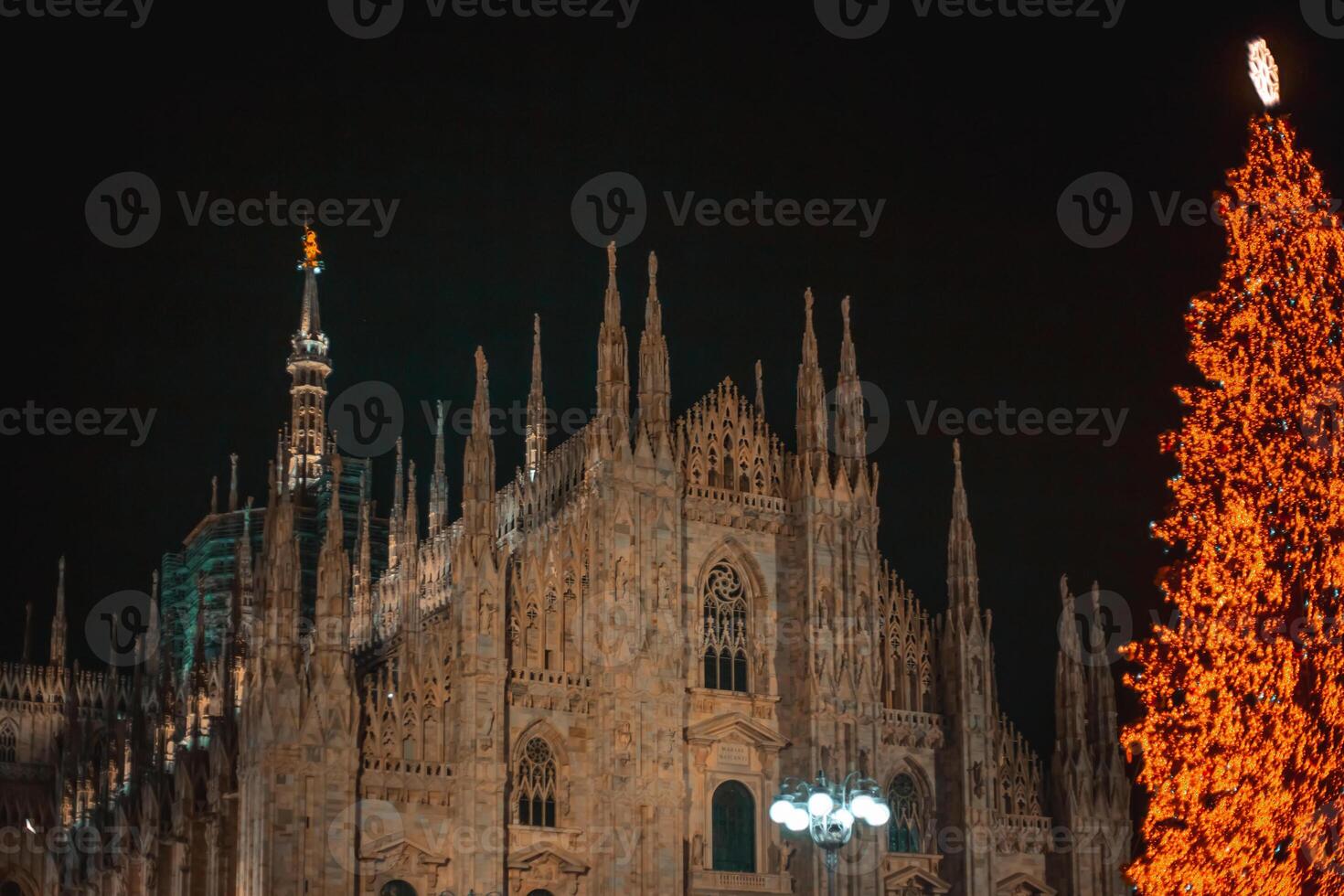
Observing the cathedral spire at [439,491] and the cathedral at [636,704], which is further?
the cathedral spire at [439,491]

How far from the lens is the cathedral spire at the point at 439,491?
6831 cm

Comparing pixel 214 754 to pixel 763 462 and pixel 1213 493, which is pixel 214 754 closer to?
pixel 763 462

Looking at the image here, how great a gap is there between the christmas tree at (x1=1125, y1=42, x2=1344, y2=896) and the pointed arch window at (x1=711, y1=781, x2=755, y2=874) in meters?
20.5

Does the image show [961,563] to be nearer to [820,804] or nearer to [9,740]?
[820,804]

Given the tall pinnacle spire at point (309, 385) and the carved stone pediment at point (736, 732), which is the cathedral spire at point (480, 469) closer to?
the carved stone pediment at point (736, 732)

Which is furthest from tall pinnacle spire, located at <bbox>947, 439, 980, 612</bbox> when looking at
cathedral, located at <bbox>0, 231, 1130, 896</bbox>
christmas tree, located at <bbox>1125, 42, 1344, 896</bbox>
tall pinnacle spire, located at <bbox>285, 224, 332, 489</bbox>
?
tall pinnacle spire, located at <bbox>285, 224, 332, 489</bbox>

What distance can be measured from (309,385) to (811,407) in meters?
34.9

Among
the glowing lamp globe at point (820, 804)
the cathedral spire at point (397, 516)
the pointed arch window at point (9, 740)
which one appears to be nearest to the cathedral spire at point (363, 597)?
the cathedral spire at point (397, 516)

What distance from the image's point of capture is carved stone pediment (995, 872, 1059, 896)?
179 feet

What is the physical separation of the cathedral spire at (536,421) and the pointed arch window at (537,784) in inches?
371

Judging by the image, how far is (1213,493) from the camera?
106ft

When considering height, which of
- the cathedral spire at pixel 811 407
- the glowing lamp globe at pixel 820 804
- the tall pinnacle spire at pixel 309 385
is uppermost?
the tall pinnacle spire at pixel 309 385

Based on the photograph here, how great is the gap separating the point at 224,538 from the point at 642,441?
36.6 metres

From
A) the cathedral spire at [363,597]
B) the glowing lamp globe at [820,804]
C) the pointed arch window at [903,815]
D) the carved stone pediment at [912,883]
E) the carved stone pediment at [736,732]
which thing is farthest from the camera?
the cathedral spire at [363,597]
